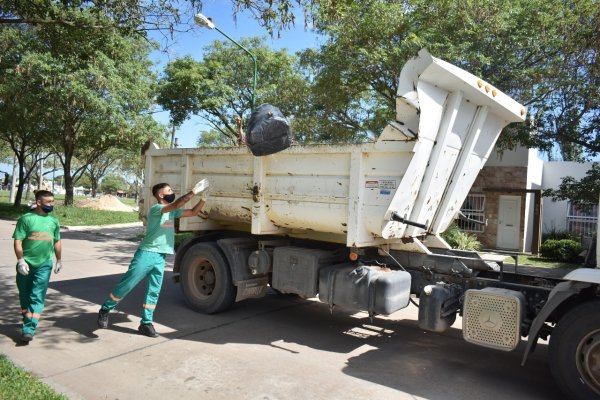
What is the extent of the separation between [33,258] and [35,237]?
0.22 meters

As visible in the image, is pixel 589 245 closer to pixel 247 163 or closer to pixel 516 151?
pixel 247 163

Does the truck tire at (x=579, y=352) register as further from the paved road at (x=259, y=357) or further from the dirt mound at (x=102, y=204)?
the dirt mound at (x=102, y=204)

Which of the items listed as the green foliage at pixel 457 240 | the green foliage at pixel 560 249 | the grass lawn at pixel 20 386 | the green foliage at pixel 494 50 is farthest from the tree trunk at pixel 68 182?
the grass lawn at pixel 20 386

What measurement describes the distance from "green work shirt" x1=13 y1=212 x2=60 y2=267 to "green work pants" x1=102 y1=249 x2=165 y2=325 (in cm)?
80

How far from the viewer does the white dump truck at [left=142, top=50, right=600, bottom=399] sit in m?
4.05

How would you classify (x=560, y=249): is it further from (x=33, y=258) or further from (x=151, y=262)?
(x=33, y=258)

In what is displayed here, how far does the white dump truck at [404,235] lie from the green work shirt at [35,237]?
1.93 m

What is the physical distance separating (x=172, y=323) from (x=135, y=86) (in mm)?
15462

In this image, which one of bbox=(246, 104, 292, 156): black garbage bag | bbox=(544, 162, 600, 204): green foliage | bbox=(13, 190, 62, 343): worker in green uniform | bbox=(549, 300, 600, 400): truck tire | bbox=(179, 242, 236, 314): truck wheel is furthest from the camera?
bbox=(544, 162, 600, 204): green foliage

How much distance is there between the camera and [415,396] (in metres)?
3.96

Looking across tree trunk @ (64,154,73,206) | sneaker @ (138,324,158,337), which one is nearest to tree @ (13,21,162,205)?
tree trunk @ (64,154,73,206)

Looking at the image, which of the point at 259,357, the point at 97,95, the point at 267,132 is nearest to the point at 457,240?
the point at 267,132

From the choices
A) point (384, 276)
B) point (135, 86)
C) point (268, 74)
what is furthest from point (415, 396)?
point (135, 86)

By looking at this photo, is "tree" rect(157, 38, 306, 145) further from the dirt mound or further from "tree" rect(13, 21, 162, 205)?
the dirt mound
